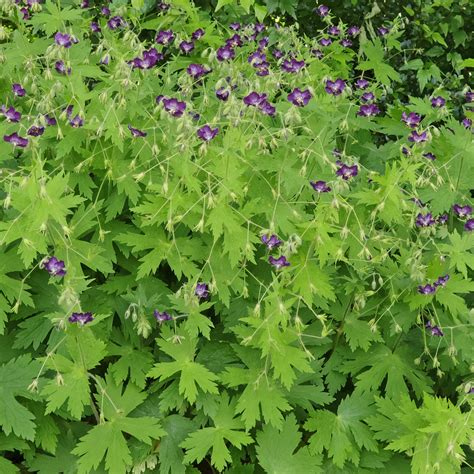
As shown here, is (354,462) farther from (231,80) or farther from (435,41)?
(435,41)

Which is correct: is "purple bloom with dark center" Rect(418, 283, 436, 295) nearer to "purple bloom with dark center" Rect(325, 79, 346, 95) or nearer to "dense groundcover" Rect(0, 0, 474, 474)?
"dense groundcover" Rect(0, 0, 474, 474)

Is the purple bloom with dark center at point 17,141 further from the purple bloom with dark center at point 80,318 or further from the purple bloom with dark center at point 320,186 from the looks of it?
the purple bloom with dark center at point 320,186

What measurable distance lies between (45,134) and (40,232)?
0.59 metres

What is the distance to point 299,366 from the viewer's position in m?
2.28

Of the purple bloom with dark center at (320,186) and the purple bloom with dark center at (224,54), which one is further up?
the purple bloom with dark center at (224,54)

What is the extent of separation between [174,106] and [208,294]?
0.78 m

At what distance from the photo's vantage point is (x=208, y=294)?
2.52 metres

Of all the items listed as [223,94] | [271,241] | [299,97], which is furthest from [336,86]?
[271,241]

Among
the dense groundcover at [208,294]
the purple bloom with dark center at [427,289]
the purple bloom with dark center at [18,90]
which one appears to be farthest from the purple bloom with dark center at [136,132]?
the purple bloom with dark center at [427,289]

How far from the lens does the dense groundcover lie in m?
2.23

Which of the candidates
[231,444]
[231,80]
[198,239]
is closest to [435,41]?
[231,80]

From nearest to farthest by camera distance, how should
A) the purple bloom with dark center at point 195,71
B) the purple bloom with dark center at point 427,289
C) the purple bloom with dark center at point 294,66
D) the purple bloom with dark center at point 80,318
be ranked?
the purple bloom with dark center at point 80,318
the purple bloom with dark center at point 427,289
the purple bloom with dark center at point 195,71
the purple bloom with dark center at point 294,66

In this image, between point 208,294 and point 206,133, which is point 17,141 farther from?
point 208,294

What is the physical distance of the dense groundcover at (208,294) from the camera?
223cm
